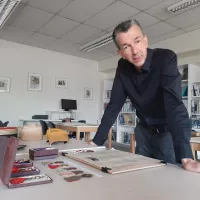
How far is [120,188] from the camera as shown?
22.0 inches

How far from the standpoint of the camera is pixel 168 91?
3.17ft

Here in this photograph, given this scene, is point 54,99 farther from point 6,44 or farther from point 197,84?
point 197,84

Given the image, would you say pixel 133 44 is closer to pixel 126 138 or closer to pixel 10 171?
pixel 10 171

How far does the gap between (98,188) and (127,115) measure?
5.39 metres

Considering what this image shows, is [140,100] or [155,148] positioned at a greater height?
[140,100]

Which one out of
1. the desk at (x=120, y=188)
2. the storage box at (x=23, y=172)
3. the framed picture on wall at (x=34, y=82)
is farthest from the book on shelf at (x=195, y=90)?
the storage box at (x=23, y=172)

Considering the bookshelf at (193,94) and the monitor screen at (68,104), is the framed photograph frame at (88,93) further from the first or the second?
the bookshelf at (193,94)

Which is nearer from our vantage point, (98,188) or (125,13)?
(98,188)

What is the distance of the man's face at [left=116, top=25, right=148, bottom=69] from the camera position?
0.97m

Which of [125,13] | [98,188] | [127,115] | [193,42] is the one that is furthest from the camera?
[127,115]

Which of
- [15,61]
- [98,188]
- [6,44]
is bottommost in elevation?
[98,188]

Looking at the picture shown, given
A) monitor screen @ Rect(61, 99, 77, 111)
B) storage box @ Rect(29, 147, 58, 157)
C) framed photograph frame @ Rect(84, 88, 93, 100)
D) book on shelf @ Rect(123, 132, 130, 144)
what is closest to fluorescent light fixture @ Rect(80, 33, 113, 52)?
framed photograph frame @ Rect(84, 88, 93, 100)

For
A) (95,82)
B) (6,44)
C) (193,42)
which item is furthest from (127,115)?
(6,44)

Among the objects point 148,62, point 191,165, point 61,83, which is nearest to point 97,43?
point 61,83
